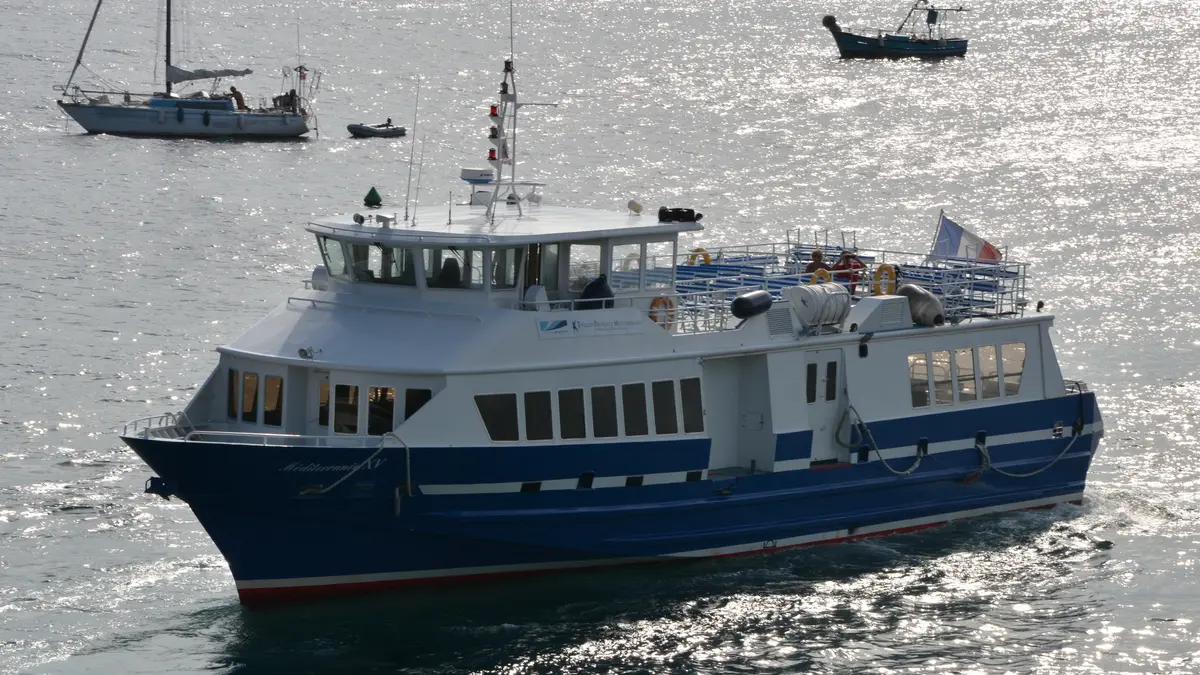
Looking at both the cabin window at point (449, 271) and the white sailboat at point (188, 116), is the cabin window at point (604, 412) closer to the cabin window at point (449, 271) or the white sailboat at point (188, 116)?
the cabin window at point (449, 271)

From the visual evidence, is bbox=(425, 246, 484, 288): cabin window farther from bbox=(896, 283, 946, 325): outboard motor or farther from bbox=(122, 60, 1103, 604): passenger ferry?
bbox=(896, 283, 946, 325): outboard motor

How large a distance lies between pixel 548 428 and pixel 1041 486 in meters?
9.96

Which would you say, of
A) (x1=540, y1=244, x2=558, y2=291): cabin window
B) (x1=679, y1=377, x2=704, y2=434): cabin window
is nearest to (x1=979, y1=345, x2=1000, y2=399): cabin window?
(x1=679, y1=377, x2=704, y2=434): cabin window

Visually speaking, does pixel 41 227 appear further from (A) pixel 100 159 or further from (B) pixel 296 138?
(B) pixel 296 138

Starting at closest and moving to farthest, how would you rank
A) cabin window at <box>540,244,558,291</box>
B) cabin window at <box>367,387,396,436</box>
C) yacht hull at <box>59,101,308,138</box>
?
cabin window at <box>367,387,396,436</box>, cabin window at <box>540,244,558,291</box>, yacht hull at <box>59,101,308,138</box>

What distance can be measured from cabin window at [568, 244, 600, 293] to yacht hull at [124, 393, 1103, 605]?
2482 mm

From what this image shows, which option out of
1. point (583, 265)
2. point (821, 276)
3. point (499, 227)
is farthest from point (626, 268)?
point (821, 276)

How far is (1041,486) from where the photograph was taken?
2877cm

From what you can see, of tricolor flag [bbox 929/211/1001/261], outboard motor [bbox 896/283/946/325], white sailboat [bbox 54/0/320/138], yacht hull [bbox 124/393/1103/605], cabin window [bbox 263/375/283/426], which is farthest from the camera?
white sailboat [bbox 54/0/320/138]

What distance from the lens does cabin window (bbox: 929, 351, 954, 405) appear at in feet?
89.4

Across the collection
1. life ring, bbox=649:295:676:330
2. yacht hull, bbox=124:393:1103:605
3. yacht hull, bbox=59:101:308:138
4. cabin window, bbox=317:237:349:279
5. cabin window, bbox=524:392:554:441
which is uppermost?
yacht hull, bbox=59:101:308:138

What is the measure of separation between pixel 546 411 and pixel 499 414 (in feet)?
2.39

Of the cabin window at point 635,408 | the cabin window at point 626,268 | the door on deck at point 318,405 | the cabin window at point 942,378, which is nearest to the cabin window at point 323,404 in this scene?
the door on deck at point 318,405

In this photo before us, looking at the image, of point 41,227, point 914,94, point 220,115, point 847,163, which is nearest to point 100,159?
point 220,115
